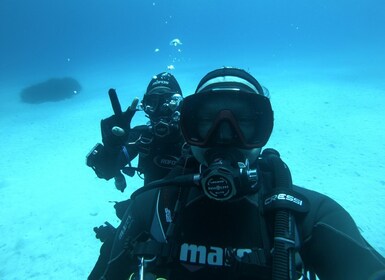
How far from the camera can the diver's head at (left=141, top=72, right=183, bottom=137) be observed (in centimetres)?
437

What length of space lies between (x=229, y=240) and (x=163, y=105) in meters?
3.16

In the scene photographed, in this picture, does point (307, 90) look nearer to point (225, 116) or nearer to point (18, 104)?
point (225, 116)

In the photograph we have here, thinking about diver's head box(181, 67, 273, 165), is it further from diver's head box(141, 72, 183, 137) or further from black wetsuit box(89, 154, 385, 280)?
diver's head box(141, 72, 183, 137)

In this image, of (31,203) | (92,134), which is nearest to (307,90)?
(92,134)

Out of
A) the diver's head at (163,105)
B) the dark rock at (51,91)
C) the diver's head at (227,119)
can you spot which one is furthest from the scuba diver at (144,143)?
the dark rock at (51,91)

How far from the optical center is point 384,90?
17.2 m

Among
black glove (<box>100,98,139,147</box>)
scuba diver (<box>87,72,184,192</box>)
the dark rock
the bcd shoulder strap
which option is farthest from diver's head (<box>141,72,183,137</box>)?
the dark rock

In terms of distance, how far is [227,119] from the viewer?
2.19 meters

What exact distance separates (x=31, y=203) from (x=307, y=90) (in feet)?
60.5

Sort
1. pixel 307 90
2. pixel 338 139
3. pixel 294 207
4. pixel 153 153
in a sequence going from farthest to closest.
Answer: pixel 307 90 → pixel 338 139 → pixel 153 153 → pixel 294 207

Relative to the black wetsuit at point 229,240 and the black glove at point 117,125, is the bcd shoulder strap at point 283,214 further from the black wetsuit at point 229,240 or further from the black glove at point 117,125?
the black glove at point 117,125

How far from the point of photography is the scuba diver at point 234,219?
1815 millimetres

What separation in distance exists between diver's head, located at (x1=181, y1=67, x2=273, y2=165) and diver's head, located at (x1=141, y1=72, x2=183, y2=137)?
1.97m

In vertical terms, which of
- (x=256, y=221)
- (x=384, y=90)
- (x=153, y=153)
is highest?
(x=384, y=90)
